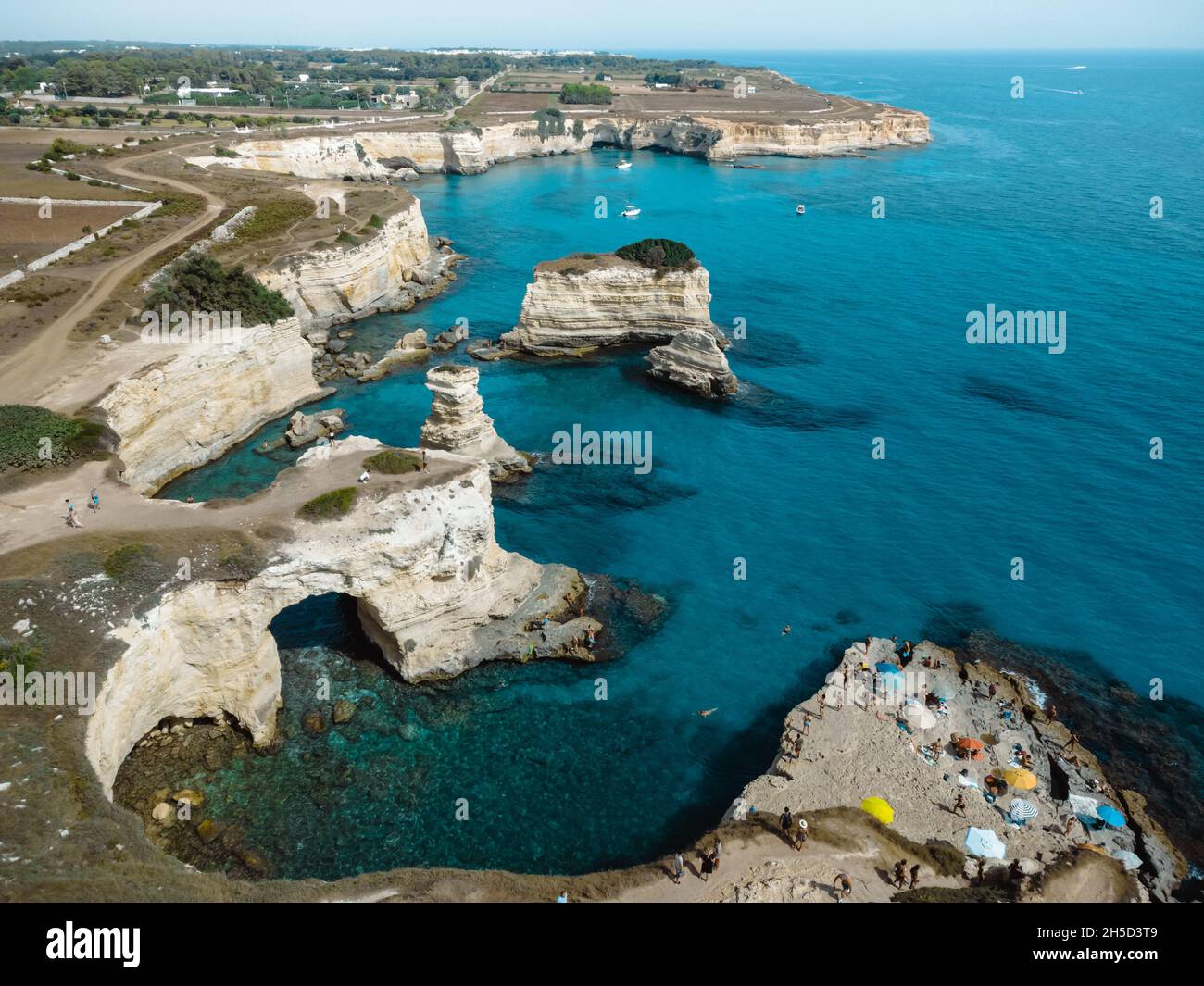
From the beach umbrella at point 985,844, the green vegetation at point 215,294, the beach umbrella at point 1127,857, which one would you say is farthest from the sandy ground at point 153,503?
the beach umbrella at point 1127,857

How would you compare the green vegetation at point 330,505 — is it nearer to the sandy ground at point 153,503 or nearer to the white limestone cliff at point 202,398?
the sandy ground at point 153,503

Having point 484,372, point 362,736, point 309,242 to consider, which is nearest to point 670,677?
point 362,736

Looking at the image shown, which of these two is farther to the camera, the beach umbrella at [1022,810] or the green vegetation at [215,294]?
the green vegetation at [215,294]

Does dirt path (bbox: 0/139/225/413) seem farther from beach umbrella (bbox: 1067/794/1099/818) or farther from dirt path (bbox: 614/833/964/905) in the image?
beach umbrella (bbox: 1067/794/1099/818)

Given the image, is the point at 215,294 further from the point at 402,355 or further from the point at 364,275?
the point at 364,275

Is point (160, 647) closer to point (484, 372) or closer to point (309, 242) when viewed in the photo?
point (484, 372)

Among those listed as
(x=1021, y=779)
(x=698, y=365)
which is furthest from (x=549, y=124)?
(x=1021, y=779)

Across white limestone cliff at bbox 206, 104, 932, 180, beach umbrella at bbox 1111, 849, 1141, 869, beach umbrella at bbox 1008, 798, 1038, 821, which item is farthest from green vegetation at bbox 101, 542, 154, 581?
white limestone cliff at bbox 206, 104, 932, 180

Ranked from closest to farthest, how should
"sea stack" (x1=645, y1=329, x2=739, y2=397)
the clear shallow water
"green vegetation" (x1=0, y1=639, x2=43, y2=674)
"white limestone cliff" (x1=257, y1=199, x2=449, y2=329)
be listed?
"green vegetation" (x1=0, y1=639, x2=43, y2=674), the clear shallow water, "sea stack" (x1=645, y1=329, x2=739, y2=397), "white limestone cliff" (x1=257, y1=199, x2=449, y2=329)
